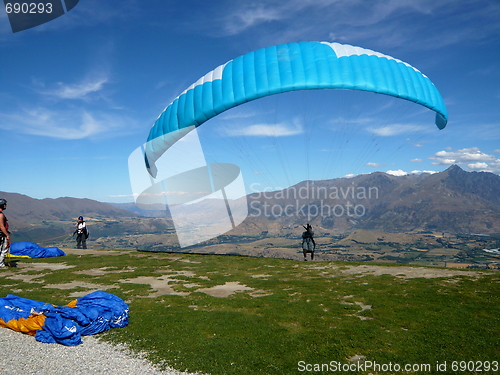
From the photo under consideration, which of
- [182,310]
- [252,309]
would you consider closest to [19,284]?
[182,310]

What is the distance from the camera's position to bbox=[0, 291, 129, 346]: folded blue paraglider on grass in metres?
6.94

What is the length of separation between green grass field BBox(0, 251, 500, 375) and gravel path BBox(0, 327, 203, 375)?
16.7 inches

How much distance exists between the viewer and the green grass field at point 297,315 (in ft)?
20.9

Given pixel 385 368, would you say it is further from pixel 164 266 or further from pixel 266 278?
pixel 164 266

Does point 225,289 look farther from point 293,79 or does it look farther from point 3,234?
point 3,234

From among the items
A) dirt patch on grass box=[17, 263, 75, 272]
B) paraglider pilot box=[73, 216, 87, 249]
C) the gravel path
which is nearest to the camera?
the gravel path

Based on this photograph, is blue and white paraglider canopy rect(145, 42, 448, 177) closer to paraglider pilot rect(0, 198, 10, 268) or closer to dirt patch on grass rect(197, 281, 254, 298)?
paraglider pilot rect(0, 198, 10, 268)

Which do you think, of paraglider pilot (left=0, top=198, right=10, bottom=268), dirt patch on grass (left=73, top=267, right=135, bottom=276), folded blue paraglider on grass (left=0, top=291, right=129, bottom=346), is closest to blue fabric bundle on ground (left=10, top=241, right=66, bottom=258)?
paraglider pilot (left=0, top=198, right=10, bottom=268)

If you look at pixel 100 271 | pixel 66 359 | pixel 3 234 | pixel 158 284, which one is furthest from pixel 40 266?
pixel 66 359

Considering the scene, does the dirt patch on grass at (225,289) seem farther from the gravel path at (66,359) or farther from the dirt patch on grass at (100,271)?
the dirt patch on grass at (100,271)

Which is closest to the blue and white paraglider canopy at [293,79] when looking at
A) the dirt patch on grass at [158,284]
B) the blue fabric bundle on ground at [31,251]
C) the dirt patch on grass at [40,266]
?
the dirt patch on grass at [158,284]

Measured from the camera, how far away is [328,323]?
8.21 meters

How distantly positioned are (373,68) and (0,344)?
56.3 feet

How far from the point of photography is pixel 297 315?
29.1 ft
